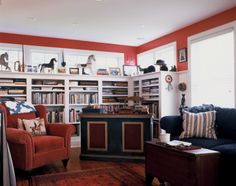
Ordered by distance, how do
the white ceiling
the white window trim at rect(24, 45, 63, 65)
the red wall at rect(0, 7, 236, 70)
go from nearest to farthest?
the white ceiling, the red wall at rect(0, 7, 236, 70), the white window trim at rect(24, 45, 63, 65)

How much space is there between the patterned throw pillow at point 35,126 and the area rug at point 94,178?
0.77 m

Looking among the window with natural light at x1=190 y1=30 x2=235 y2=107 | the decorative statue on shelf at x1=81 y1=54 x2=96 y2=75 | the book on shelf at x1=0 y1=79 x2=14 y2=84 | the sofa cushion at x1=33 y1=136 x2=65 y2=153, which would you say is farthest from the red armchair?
the window with natural light at x1=190 y1=30 x2=235 y2=107

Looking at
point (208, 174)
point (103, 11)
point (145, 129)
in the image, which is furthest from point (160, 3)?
point (208, 174)

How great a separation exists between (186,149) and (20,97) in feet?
12.1

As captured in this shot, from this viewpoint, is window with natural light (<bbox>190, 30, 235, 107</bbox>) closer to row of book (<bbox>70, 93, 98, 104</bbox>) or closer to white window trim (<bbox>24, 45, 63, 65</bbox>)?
row of book (<bbox>70, 93, 98, 104</bbox>)

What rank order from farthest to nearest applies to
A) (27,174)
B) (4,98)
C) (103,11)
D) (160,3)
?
1. (4,98)
2. (103,11)
3. (160,3)
4. (27,174)

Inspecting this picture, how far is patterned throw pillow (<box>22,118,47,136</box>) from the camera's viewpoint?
393 cm

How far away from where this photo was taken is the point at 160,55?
584 cm

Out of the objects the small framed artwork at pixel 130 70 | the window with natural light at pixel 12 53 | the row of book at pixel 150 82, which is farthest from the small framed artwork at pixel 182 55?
the window with natural light at pixel 12 53

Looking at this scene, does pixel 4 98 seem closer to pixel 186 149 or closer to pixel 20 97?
pixel 20 97

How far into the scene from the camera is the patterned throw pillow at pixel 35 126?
12.9 ft

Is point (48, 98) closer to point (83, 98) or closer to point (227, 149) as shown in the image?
point (83, 98)

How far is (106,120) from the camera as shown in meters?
4.34

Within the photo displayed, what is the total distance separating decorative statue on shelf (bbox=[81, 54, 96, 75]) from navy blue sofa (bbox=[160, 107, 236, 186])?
249cm
